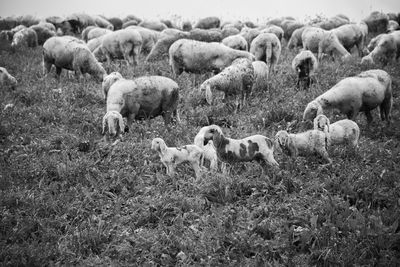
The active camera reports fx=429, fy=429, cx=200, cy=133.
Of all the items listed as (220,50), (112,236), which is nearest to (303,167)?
(112,236)

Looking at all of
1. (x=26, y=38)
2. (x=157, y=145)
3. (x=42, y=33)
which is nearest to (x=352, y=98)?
(x=157, y=145)

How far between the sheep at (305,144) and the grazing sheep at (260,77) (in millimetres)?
4929

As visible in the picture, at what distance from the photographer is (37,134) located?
31.9 ft

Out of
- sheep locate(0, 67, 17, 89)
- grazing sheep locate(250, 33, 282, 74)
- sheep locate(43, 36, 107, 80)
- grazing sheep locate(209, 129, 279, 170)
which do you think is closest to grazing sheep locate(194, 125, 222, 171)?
grazing sheep locate(209, 129, 279, 170)

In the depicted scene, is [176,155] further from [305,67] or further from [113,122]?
[305,67]

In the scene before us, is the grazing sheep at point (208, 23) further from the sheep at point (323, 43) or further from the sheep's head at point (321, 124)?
the sheep's head at point (321, 124)

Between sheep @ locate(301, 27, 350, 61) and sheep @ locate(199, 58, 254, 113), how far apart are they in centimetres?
608

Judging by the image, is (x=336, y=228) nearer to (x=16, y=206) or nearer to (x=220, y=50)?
(x=16, y=206)

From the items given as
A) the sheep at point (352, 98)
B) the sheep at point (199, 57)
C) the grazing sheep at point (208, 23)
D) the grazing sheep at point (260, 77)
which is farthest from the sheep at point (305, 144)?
the grazing sheep at point (208, 23)

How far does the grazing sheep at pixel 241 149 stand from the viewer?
24.1 ft

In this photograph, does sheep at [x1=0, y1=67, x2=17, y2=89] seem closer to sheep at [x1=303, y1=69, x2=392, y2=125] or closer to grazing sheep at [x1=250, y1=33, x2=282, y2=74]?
grazing sheep at [x1=250, y1=33, x2=282, y2=74]

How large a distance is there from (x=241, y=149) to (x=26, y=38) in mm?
16930

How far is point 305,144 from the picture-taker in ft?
25.1

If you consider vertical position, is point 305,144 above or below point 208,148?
above
